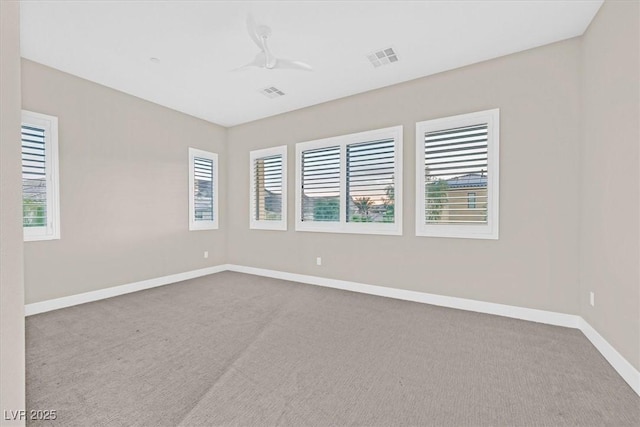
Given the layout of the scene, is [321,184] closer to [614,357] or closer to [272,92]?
[272,92]

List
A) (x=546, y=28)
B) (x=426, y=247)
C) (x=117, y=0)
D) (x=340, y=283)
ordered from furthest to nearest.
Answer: (x=340, y=283) → (x=426, y=247) → (x=546, y=28) → (x=117, y=0)

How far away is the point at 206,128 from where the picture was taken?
18.1 ft

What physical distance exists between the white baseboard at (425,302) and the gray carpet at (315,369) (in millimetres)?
103

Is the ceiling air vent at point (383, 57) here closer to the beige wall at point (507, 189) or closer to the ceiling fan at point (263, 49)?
the beige wall at point (507, 189)

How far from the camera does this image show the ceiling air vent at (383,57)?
3.19 metres

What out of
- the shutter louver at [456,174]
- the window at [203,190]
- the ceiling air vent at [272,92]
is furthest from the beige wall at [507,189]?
the window at [203,190]

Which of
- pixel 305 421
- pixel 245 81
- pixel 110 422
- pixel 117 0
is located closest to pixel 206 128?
pixel 245 81

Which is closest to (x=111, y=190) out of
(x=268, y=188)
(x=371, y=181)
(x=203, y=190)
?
(x=203, y=190)

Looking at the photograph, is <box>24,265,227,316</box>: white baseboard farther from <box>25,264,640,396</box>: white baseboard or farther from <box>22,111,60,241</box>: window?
<box>22,111,60,241</box>: window

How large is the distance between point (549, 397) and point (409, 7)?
325cm

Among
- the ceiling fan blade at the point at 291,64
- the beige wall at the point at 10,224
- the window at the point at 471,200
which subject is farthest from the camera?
the window at the point at 471,200

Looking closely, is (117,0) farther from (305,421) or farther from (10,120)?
(305,421)

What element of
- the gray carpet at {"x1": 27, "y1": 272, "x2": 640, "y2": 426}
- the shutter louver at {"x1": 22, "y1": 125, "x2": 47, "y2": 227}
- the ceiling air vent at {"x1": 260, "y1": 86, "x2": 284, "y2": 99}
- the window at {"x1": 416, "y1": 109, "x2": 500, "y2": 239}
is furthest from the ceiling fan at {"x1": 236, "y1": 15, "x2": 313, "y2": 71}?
the shutter louver at {"x1": 22, "y1": 125, "x2": 47, "y2": 227}

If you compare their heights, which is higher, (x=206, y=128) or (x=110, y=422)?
(x=206, y=128)
